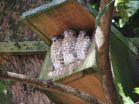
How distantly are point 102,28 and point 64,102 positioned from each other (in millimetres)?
828

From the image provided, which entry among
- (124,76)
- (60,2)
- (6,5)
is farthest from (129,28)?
(6,5)

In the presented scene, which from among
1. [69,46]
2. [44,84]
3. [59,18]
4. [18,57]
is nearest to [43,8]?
[59,18]

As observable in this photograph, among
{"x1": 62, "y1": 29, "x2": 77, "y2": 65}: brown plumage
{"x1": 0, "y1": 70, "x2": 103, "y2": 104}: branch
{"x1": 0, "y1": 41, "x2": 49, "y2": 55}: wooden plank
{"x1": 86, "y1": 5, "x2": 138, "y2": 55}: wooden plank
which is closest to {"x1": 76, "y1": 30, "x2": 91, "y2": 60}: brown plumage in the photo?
{"x1": 62, "y1": 29, "x2": 77, "y2": 65}: brown plumage

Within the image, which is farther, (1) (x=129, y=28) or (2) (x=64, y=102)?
(1) (x=129, y=28)

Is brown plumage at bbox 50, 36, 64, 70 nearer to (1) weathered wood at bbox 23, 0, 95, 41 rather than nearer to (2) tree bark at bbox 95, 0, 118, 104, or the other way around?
(1) weathered wood at bbox 23, 0, 95, 41

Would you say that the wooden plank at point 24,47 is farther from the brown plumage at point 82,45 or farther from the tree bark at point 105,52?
the tree bark at point 105,52

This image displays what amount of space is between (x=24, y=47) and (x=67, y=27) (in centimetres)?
49

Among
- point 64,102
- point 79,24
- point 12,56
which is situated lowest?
point 64,102

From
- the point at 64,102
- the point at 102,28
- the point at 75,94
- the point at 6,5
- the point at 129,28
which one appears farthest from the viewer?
the point at 6,5

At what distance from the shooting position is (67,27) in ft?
7.38

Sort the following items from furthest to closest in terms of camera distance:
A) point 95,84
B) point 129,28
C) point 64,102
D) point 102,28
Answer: point 129,28, point 64,102, point 95,84, point 102,28

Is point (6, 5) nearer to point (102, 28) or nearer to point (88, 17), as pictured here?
point (88, 17)

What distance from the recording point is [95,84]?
203cm

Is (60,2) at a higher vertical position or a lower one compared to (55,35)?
higher
